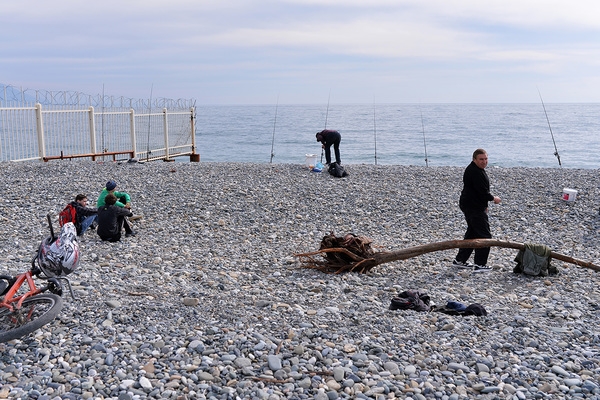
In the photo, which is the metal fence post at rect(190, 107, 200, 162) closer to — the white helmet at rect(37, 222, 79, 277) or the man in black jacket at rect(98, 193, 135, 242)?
the man in black jacket at rect(98, 193, 135, 242)

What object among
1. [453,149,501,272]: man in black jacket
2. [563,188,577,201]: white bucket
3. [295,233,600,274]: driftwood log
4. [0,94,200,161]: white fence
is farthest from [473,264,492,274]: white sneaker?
[0,94,200,161]: white fence

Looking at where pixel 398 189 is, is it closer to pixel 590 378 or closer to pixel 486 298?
pixel 486 298

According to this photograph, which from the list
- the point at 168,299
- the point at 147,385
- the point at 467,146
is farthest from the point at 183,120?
the point at 467,146

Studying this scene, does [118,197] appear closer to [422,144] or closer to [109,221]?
[109,221]

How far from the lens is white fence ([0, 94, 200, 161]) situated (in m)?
17.5

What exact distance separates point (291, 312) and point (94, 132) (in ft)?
50.8

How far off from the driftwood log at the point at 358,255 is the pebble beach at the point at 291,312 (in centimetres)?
19

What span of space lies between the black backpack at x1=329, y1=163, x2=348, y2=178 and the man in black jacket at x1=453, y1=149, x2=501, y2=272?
23.4ft

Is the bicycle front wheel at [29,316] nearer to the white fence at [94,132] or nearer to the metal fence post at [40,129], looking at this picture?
the white fence at [94,132]

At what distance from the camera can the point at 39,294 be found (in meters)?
4.80

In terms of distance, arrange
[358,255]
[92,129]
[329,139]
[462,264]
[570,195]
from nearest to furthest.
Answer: [358,255] → [462,264] → [570,195] → [329,139] → [92,129]

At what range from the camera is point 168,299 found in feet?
19.1

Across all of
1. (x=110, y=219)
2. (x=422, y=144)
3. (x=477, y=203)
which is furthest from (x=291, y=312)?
(x=422, y=144)

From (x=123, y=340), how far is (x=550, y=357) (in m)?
3.48
